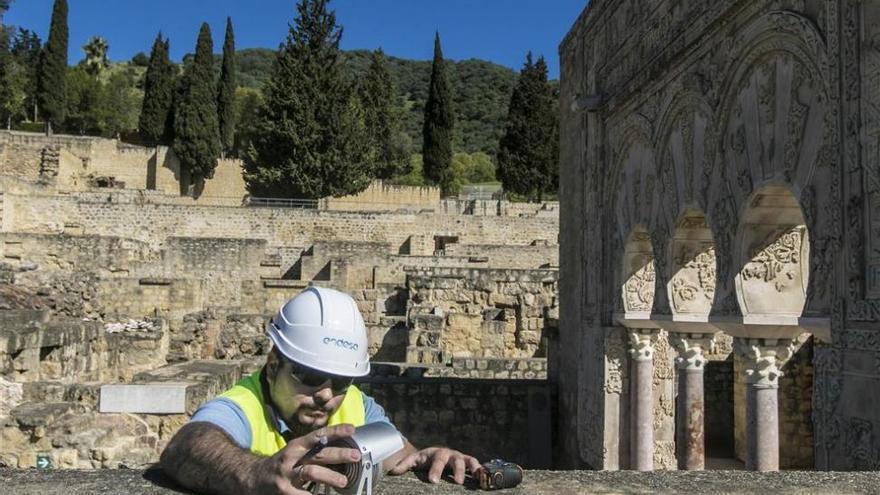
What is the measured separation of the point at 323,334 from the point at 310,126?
3490 cm

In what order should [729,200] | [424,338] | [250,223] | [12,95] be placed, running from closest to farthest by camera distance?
1. [729,200]
2. [424,338]
3. [250,223]
4. [12,95]

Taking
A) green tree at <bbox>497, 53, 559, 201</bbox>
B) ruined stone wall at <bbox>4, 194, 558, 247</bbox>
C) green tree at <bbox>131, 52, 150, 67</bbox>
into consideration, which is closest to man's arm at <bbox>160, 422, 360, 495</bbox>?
ruined stone wall at <bbox>4, 194, 558, 247</bbox>

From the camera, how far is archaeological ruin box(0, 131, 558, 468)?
6.79 m

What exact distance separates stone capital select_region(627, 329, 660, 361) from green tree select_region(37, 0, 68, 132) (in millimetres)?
43027

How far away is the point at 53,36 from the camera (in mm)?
44469

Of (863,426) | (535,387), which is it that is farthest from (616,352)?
(863,426)

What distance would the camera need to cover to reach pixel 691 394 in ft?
26.3

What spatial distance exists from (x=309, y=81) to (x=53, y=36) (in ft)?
55.8

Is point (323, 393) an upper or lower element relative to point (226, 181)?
lower

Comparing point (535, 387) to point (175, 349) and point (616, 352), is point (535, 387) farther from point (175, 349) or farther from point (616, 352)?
point (175, 349)

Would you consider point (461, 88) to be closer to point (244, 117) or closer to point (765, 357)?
point (244, 117)

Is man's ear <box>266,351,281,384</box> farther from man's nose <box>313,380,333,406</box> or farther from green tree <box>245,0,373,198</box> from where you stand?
green tree <box>245,0,373,198</box>

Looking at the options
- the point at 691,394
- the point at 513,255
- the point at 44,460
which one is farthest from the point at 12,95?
the point at 691,394

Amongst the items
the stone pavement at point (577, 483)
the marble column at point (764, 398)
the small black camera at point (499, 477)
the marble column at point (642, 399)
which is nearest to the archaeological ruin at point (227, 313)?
the marble column at point (642, 399)
